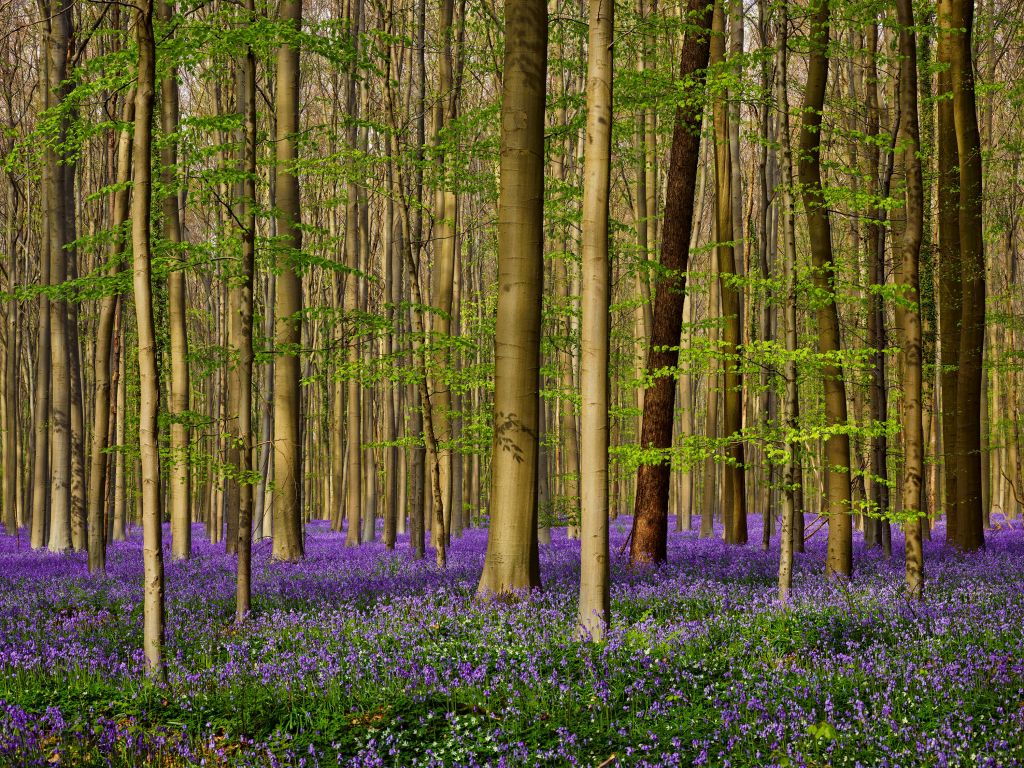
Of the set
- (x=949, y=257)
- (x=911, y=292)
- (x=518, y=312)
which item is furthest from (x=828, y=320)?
(x=518, y=312)

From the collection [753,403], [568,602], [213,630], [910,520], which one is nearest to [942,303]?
[910,520]

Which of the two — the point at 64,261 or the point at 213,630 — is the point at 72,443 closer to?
the point at 64,261

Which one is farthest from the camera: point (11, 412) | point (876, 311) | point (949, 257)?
point (11, 412)

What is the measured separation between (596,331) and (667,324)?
6.06 m

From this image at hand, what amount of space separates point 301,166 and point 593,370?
7.84 m

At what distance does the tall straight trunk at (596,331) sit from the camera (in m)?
7.89

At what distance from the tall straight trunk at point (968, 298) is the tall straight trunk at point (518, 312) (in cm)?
893

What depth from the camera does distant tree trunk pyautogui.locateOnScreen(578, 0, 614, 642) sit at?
7.89 metres

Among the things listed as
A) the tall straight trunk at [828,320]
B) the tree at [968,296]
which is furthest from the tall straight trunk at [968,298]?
the tall straight trunk at [828,320]

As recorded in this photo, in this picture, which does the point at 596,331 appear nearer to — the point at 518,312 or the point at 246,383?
the point at 518,312

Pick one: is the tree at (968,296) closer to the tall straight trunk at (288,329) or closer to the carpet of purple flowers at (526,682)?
the carpet of purple flowers at (526,682)

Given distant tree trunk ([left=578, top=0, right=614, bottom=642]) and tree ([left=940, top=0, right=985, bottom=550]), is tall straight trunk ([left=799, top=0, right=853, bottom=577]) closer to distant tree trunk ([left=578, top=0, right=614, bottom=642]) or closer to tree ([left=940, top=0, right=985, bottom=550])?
tree ([left=940, top=0, right=985, bottom=550])

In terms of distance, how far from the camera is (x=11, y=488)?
27.3m

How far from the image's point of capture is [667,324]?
547 inches
